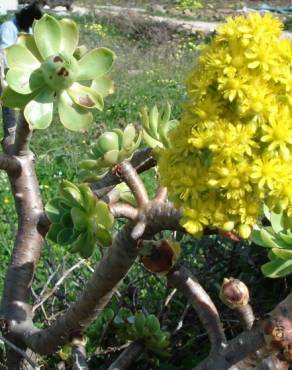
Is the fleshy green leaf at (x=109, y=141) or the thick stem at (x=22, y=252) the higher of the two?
the fleshy green leaf at (x=109, y=141)

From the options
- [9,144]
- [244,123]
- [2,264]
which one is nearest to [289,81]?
[244,123]

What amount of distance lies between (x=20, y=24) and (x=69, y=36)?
15.3 feet

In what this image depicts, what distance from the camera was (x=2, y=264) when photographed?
3.55 metres

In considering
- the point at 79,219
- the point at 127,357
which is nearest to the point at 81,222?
the point at 79,219

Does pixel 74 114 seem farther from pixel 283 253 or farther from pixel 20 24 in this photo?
pixel 20 24

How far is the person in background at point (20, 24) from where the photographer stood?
562cm

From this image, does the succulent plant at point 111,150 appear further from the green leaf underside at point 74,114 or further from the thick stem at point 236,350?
the thick stem at point 236,350

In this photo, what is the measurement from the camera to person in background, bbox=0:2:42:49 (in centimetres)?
562

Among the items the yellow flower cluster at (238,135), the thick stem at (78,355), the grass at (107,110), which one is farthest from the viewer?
the grass at (107,110)

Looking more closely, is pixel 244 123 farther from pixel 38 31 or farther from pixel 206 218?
pixel 38 31

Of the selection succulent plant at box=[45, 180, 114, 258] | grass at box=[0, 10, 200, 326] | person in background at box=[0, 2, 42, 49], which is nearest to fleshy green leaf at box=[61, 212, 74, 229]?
succulent plant at box=[45, 180, 114, 258]

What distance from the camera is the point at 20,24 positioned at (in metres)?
5.86

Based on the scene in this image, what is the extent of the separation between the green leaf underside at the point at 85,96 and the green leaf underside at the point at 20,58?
71 millimetres

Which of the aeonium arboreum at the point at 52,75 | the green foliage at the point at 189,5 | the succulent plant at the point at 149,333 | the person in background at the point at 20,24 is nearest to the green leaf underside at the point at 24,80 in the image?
the aeonium arboreum at the point at 52,75
